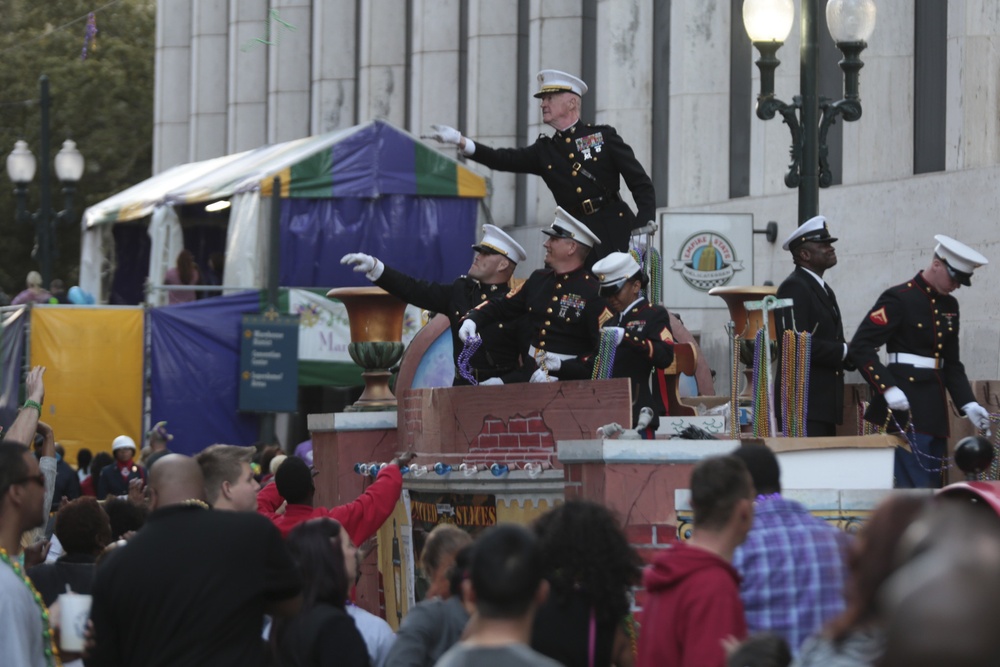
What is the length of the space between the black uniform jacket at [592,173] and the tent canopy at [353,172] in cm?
1425

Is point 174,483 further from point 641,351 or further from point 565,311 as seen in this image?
point 565,311

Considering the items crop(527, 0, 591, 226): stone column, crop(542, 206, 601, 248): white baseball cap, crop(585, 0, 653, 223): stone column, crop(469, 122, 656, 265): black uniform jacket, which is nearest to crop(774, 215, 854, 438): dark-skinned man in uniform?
crop(542, 206, 601, 248): white baseball cap

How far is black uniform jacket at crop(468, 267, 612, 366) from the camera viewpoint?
11055mm

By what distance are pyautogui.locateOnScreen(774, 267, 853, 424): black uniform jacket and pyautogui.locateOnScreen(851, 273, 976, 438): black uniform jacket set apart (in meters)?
0.20

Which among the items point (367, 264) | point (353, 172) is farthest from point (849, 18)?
point (353, 172)

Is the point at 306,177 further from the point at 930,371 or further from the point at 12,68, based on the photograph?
the point at 12,68

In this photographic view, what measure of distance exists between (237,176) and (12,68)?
78.7 feet

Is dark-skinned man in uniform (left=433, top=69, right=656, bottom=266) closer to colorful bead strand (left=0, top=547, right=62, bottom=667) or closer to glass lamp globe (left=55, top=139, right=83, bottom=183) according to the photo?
colorful bead strand (left=0, top=547, right=62, bottom=667)

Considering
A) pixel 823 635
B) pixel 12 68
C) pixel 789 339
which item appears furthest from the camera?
pixel 12 68

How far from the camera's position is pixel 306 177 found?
2667cm

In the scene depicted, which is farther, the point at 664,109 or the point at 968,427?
the point at 664,109

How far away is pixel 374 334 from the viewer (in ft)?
48.8

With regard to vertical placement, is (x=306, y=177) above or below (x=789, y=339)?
above

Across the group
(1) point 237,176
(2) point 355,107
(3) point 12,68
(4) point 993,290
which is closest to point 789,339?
(4) point 993,290
